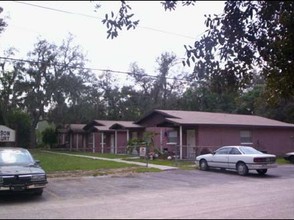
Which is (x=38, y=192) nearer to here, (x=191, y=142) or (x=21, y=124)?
(x=191, y=142)

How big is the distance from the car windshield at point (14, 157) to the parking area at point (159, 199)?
1.25 metres

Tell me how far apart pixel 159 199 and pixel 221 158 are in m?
10.5

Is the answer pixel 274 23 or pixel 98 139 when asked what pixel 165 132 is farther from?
pixel 274 23

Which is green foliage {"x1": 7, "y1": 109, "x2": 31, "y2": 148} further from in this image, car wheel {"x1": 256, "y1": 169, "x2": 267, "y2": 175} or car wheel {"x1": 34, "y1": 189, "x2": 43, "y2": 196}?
car wheel {"x1": 34, "y1": 189, "x2": 43, "y2": 196}

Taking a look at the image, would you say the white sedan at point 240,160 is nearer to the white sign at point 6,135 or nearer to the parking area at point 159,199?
the parking area at point 159,199

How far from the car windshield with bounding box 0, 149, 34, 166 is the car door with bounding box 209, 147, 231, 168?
435 inches

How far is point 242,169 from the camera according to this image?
2127cm

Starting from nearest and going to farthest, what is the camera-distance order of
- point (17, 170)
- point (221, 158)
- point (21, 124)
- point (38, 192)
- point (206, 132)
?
1. point (17, 170)
2. point (38, 192)
3. point (221, 158)
4. point (206, 132)
5. point (21, 124)

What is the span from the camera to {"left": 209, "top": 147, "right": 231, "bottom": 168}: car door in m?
22.5

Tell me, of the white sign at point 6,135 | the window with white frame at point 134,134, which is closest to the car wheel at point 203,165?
the white sign at point 6,135

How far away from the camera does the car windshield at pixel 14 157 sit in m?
14.4

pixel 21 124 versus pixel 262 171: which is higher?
pixel 21 124

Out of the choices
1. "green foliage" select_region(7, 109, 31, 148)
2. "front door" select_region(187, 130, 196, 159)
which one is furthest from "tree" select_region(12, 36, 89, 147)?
"front door" select_region(187, 130, 196, 159)

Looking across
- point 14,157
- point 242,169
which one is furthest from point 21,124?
point 14,157
